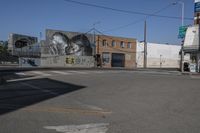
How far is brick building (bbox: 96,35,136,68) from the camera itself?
72875 millimetres

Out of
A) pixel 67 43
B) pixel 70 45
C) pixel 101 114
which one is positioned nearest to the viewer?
pixel 101 114

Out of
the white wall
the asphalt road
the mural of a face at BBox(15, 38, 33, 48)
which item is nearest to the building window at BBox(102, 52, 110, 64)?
the white wall

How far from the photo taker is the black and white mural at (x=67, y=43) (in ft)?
221

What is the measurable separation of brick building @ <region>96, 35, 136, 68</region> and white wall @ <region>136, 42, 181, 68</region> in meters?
1.90

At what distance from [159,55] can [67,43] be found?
2712 cm

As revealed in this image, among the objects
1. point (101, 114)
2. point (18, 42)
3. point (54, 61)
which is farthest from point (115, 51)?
point (101, 114)

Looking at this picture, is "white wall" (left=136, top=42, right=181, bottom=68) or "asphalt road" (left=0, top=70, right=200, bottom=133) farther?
"white wall" (left=136, top=42, right=181, bottom=68)

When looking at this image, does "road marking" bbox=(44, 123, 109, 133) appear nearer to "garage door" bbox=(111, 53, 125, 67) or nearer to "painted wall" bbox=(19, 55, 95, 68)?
"painted wall" bbox=(19, 55, 95, 68)

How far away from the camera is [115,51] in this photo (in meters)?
75.3

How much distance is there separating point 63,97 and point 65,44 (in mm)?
56257

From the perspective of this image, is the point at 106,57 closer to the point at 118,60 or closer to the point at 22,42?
the point at 118,60

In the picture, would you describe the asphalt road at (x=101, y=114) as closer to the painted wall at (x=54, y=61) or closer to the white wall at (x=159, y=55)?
the painted wall at (x=54, y=61)

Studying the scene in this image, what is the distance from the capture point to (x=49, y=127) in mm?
7531

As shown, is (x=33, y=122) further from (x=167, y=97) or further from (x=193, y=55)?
(x=193, y=55)
